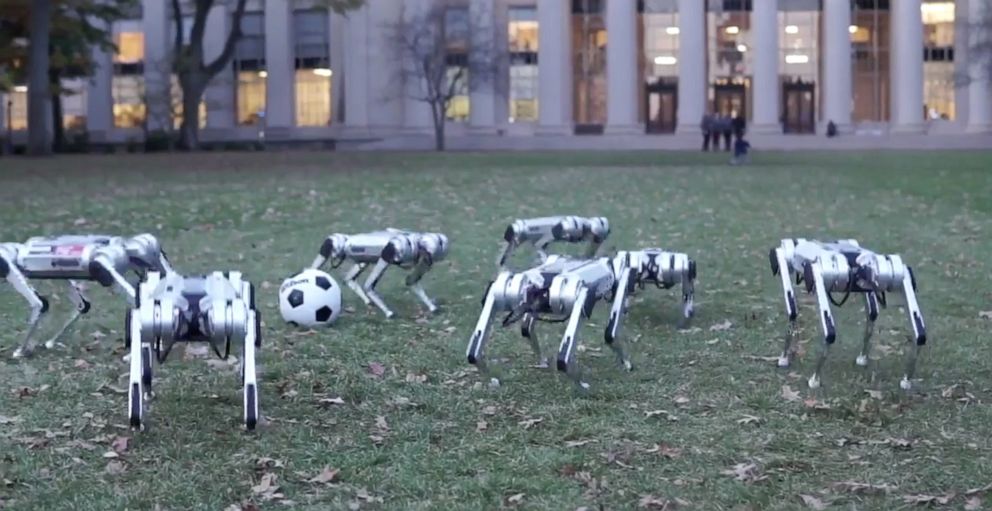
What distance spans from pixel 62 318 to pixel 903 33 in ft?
196

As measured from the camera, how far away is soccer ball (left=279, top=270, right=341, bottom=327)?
11.0 metres

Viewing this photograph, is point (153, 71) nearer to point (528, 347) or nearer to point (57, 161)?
point (57, 161)

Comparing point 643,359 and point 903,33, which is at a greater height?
point 903,33

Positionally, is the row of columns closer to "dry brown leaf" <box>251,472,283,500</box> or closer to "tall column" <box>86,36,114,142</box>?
"tall column" <box>86,36,114,142</box>

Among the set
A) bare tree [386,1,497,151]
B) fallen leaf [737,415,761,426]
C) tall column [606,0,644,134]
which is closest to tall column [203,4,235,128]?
bare tree [386,1,497,151]

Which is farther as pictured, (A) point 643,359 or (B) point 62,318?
(B) point 62,318

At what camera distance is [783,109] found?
232 ft

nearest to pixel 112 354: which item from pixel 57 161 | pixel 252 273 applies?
pixel 252 273

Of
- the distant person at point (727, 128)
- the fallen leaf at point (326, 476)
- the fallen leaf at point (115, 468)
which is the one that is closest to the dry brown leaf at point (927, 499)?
the fallen leaf at point (326, 476)

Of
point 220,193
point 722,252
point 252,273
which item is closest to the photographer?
point 252,273

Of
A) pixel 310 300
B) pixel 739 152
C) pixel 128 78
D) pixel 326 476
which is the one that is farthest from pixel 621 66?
pixel 326 476

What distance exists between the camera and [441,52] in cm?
6281

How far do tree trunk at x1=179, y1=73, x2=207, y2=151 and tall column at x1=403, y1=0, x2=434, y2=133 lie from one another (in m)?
11.4

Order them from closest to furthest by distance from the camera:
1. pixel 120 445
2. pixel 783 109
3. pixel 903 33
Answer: pixel 120 445, pixel 903 33, pixel 783 109
